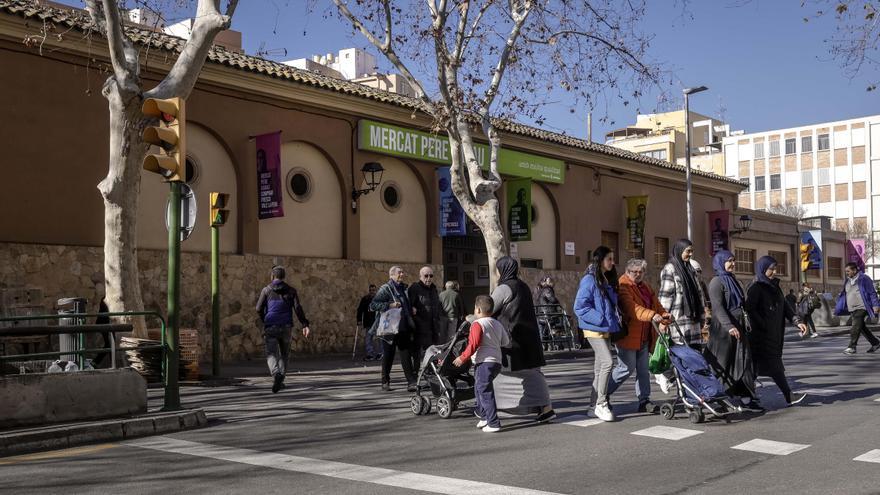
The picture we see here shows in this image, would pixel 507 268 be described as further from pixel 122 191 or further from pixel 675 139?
pixel 675 139

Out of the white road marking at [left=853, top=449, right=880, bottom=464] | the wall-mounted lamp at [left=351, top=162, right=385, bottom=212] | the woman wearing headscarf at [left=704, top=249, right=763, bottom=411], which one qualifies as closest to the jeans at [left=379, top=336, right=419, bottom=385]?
the woman wearing headscarf at [left=704, top=249, right=763, bottom=411]

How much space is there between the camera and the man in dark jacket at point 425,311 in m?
12.1

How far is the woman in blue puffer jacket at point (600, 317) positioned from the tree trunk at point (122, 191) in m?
6.81

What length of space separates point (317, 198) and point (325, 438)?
12.8 m

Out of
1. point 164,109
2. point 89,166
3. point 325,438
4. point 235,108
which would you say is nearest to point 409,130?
point 235,108

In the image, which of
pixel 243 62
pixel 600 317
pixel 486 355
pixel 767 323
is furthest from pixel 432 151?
pixel 486 355

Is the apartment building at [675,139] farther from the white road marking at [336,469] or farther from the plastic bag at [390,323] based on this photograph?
the white road marking at [336,469]

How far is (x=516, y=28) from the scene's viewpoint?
16.9m

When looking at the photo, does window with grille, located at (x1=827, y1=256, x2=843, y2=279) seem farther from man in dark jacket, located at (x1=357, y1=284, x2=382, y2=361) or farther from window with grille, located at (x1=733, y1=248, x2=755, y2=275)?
man in dark jacket, located at (x1=357, y1=284, x2=382, y2=361)

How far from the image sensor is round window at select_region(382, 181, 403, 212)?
73.7 ft

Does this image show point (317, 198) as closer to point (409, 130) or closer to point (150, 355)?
point (409, 130)

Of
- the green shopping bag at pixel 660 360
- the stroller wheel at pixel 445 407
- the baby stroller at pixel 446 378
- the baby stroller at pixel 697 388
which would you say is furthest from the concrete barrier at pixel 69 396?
the baby stroller at pixel 697 388

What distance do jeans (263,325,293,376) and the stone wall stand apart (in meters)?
4.86

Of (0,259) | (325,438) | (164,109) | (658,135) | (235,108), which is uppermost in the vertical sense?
(658,135)
